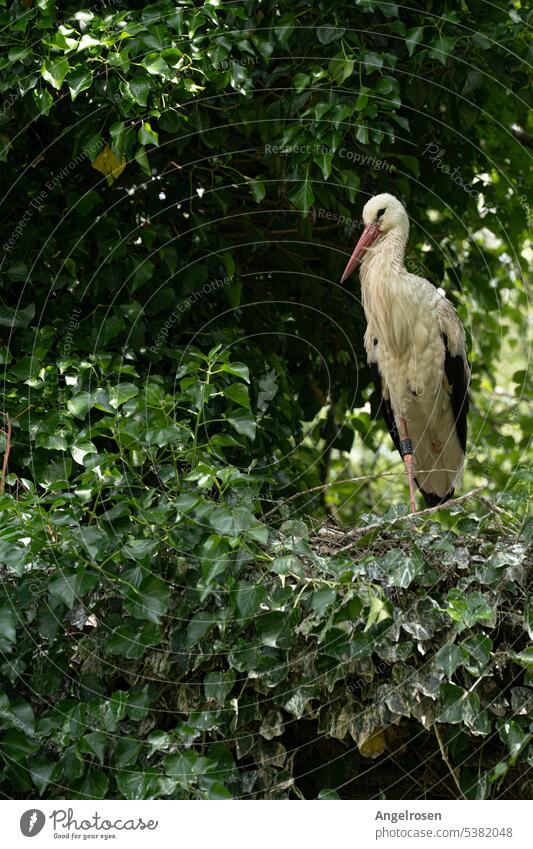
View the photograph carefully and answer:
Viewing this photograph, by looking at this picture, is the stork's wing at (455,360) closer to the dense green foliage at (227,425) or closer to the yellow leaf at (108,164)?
the dense green foliage at (227,425)

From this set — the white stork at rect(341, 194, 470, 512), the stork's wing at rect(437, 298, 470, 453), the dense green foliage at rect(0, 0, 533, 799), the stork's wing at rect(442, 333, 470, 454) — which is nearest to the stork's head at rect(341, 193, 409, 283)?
the white stork at rect(341, 194, 470, 512)

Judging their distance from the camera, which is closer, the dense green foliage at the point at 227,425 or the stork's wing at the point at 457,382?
the dense green foliage at the point at 227,425

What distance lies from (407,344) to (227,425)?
1008 mm

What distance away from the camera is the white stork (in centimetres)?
482

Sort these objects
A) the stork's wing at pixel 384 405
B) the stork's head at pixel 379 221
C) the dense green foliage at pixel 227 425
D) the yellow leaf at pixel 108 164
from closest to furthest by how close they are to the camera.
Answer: the dense green foliage at pixel 227 425
the yellow leaf at pixel 108 164
the stork's head at pixel 379 221
the stork's wing at pixel 384 405

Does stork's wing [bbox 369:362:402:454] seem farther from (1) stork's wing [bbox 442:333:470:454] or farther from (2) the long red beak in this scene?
(2) the long red beak

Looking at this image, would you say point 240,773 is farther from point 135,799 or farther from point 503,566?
point 503,566

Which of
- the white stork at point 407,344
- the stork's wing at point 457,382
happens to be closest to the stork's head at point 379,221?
the white stork at point 407,344

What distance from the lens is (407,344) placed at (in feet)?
16.3

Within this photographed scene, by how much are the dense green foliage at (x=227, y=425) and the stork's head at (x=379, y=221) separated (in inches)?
5.2

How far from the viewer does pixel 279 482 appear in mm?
4590

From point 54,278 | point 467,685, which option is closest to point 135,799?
point 467,685

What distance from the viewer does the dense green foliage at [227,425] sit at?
3203 millimetres

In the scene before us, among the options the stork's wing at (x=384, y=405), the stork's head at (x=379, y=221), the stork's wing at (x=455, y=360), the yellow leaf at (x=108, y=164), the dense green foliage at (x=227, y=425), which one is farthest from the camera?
the stork's wing at (x=384, y=405)
